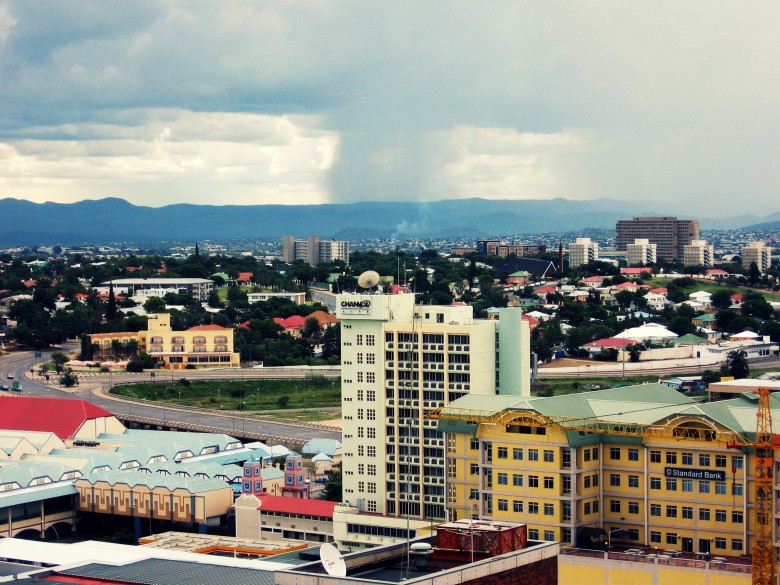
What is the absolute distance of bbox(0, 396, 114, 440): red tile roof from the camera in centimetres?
12038

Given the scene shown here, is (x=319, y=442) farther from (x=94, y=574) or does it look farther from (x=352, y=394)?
(x=94, y=574)

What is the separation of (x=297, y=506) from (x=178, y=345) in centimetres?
9547

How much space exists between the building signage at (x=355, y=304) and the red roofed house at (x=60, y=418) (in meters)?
41.5

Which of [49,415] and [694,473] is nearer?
[694,473]

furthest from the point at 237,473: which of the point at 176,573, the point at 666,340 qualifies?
the point at 666,340

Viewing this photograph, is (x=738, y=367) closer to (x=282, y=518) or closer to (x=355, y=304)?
(x=282, y=518)

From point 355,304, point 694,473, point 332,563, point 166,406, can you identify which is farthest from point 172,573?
point 166,406

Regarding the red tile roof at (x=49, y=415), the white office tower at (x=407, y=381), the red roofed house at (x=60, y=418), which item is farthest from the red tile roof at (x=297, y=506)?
the red tile roof at (x=49, y=415)

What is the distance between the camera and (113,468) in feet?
353

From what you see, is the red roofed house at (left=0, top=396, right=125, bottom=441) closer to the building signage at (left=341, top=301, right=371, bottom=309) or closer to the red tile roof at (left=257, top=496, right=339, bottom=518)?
the red tile roof at (left=257, top=496, right=339, bottom=518)

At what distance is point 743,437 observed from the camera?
209 feet

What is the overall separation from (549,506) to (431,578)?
1998cm

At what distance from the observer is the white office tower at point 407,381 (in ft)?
269

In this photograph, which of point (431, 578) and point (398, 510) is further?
point (398, 510)
